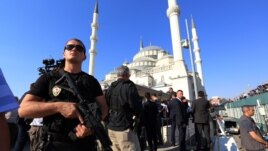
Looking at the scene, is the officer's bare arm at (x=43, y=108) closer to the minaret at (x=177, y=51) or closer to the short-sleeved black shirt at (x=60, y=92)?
the short-sleeved black shirt at (x=60, y=92)

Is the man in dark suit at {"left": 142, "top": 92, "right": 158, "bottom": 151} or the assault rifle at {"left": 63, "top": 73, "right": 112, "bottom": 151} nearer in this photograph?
the assault rifle at {"left": 63, "top": 73, "right": 112, "bottom": 151}

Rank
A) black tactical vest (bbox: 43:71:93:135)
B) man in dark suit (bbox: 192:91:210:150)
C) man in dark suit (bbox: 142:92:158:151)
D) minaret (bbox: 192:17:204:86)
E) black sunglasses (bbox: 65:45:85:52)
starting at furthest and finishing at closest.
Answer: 1. minaret (bbox: 192:17:204:86)
2. man in dark suit (bbox: 192:91:210:150)
3. man in dark suit (bbox: 142:92:158:151)
4. black sunglasses (bbox: 65:45:85:52)
5. black tactical vest (bbox: 43:71:93:135)

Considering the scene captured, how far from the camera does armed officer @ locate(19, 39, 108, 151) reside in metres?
2.07

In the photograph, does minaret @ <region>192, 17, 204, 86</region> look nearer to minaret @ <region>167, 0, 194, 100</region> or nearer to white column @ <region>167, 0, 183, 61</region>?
minaret @ <region>167, 0, 194, 100</region>

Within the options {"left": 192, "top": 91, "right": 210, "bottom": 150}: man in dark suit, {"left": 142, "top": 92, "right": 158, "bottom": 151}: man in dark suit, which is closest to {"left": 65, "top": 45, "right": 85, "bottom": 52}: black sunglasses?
{"left": 142, "top": 92, "right": 158, "bottom": 151}: man in dark suit

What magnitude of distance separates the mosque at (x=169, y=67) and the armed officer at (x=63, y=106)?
33.4 feet

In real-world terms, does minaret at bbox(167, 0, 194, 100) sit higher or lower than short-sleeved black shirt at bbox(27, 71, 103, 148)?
higher

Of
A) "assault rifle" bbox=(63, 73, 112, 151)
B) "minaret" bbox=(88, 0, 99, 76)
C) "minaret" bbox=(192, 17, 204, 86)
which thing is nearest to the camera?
"assault rifle" bbox=(63, 73, 112, 151)

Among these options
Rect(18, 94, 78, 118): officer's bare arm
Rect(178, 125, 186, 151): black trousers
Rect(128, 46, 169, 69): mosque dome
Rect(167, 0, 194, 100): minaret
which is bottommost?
Rect(178, 125, 186, 151): black trousers

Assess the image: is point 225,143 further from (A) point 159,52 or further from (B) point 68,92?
(A) point 159,52

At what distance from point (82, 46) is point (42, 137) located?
86cm

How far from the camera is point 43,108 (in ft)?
6.89

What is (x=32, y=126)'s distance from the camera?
5.04 metres

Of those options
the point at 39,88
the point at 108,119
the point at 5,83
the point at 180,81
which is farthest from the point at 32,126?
the point at 180,81
